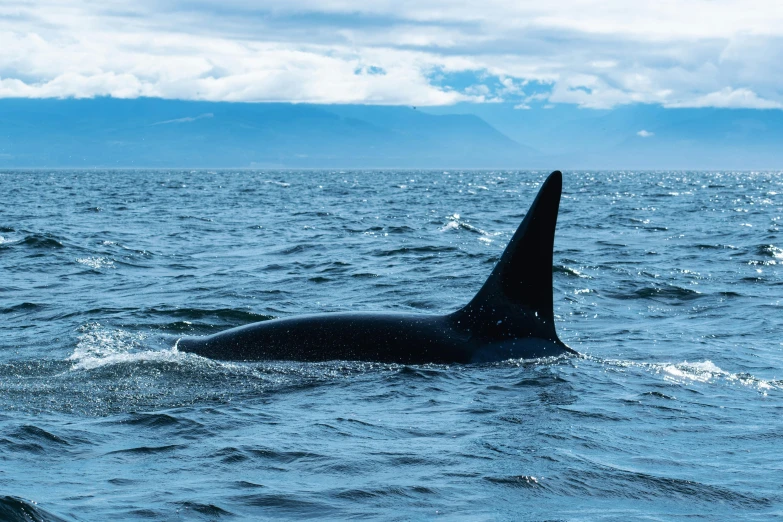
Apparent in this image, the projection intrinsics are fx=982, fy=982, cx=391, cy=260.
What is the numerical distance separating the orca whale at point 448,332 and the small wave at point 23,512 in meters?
4.20

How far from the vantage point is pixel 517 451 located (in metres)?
7.04

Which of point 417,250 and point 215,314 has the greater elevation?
point 417,250

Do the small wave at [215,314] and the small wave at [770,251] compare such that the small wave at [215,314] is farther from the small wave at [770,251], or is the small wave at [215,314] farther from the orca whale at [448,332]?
the small wave at [770,251]

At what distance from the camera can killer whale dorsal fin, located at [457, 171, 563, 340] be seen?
30.2 feet

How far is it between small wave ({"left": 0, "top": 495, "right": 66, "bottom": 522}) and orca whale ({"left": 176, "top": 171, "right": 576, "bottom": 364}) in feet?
13.8

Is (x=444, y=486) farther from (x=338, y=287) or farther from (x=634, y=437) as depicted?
(x=338, y=287)

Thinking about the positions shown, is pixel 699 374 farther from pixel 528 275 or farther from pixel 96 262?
pixel 96 262

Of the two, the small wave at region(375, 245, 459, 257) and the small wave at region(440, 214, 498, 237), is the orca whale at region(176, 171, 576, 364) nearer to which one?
the small wave at region(375, 245, 459, 257)

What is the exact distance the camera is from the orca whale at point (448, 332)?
9.57 meters

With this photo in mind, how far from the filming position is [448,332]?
387 inches

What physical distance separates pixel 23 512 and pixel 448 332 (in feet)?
16.6

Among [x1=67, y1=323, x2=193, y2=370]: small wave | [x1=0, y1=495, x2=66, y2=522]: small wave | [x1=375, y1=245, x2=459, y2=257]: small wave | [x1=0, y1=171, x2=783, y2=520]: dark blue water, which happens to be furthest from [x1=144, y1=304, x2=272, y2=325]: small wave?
[x1=375, y1=245, x2=459, y2=257]: small wave

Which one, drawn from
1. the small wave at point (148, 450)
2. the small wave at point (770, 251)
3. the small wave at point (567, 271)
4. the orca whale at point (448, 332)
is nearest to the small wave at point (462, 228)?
the small wave at point (770, 251)

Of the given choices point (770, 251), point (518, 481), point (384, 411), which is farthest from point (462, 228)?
point (518, 481)
